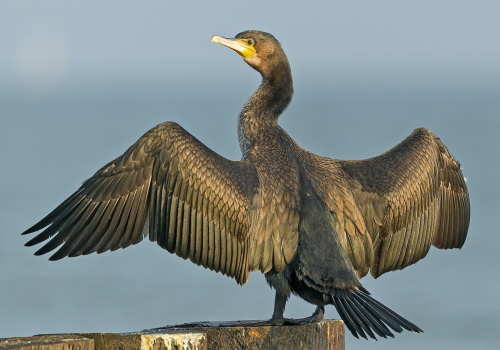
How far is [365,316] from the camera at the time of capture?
282 inches

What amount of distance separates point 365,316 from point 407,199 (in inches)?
64.9

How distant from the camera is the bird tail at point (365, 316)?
7.01 metres

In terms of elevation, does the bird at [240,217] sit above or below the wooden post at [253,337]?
above

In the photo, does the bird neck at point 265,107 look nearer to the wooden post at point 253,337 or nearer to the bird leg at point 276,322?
the bird leg at point 276,322

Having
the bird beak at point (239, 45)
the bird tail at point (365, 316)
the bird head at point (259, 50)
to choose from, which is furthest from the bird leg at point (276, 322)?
the bird beak at point (239, 45)

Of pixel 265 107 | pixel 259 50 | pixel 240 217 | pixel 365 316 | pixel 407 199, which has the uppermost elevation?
pixel 259 50

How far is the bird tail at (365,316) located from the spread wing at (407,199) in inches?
33.0

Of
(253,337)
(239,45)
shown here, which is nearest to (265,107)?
(239,45)

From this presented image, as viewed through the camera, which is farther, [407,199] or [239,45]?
[239,45]

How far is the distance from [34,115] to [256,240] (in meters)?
56.1

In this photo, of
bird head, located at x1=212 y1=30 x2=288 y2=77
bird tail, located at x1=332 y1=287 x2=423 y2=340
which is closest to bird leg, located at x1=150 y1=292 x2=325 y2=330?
bird tail, located at x1=332 y1=287 x2=423 y2=340

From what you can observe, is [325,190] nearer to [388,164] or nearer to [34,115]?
[388,164]

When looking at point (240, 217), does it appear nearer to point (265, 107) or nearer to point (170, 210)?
point (170, 210)

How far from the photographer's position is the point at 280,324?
24.5 feet
